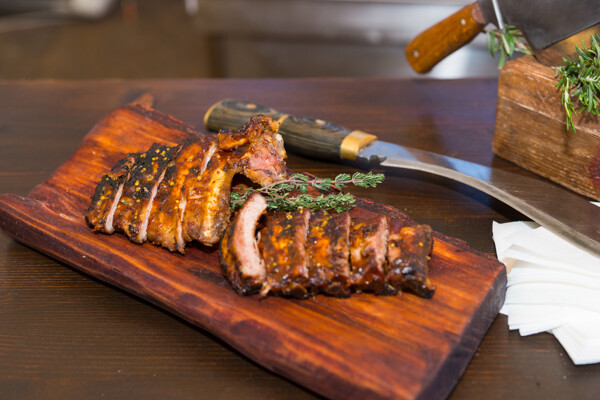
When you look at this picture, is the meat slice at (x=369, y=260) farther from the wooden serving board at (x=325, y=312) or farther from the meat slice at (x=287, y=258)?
the meat slice at (x=287, y=258)

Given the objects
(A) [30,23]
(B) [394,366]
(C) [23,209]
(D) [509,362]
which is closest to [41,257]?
(C) [23,209]

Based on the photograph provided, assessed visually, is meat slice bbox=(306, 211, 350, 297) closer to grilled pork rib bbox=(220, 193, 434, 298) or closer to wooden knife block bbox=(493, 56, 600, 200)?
grilled pork rib bbox=(220, 193, 434, 298)

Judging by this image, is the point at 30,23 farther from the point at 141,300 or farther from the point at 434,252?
the point at 434,252

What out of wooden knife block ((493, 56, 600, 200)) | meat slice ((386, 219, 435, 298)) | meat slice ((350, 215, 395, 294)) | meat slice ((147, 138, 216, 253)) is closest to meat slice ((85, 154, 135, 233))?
meat slice ((147, 138, 216, 253))

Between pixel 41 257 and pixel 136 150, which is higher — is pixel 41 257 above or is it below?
below

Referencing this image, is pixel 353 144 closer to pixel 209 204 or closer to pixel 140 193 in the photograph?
pixel 209 204

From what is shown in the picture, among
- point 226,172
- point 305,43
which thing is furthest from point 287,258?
point 305,43
